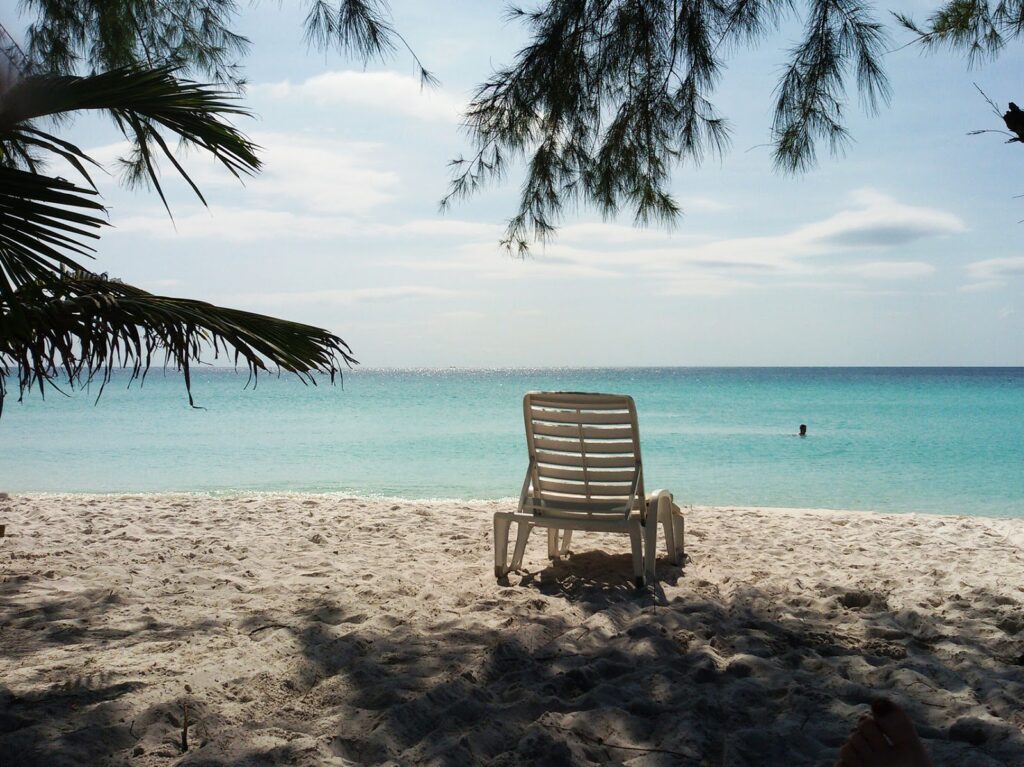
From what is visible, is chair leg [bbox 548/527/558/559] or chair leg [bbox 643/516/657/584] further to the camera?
chair leg [bbox 548/527/558/559]

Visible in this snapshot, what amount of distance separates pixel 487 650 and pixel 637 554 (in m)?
1.18

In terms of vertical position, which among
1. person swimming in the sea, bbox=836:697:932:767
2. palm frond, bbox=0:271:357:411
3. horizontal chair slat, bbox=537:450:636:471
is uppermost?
palm frond, bbox=0:271:357:411

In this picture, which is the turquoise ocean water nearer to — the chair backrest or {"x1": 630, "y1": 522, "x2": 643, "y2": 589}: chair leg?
the chair backrest

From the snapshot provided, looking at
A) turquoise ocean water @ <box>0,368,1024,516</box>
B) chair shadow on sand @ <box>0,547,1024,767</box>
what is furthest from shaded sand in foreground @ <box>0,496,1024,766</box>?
turquoise ocean water @ <box>0,368,1024,516</box>

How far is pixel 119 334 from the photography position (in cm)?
242

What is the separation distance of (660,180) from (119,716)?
4.06m

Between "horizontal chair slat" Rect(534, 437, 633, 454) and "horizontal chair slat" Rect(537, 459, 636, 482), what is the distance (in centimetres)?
10

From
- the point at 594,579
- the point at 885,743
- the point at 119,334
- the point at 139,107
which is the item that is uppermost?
Answer: the point at 139,107

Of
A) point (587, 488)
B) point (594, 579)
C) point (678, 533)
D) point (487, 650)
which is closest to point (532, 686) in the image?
point (487, 650)

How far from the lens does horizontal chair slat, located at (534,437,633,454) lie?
4145 mm

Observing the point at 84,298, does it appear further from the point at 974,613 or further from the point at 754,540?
the point at 754,540

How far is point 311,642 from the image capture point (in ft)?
9.61

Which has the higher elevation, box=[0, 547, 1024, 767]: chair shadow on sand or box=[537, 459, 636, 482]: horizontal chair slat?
box=[537, 459, 636, 482]: horizontal chair slat

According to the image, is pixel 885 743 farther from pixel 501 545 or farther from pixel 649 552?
pixel 501 545
